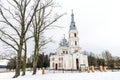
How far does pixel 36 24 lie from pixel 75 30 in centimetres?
3595

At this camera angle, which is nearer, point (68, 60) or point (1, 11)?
point (1, 11)

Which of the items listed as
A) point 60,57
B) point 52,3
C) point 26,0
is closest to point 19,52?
point 26,0

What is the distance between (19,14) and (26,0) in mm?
1992

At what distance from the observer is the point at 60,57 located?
215 ft

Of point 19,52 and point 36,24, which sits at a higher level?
point 36,24

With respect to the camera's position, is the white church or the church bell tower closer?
the white church

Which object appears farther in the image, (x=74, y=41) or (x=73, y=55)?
(x=74, y=41)

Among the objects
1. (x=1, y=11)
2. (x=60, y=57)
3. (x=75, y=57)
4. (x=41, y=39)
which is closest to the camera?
(x=1, y=11)

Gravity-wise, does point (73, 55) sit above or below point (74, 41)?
below

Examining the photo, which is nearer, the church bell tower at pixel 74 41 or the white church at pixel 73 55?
the white church at pixel 73 55

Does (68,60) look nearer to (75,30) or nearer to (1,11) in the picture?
(75,30)

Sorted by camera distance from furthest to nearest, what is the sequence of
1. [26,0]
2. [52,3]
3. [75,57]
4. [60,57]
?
[60,57], [75,57], [52,3], [26,0]

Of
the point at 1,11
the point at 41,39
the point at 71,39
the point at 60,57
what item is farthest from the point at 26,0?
the point at 60,57

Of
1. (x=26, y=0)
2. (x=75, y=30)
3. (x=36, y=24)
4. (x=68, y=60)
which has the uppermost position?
(x=75, y=30)
